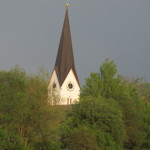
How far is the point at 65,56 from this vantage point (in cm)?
8556

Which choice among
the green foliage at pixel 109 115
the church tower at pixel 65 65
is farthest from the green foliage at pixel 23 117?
the church tower at pixel 65 65

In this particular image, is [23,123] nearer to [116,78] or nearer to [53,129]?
[53,129]

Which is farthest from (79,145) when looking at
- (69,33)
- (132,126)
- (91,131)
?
(69,33)

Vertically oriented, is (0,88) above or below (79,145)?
above

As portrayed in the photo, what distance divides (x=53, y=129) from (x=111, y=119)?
4.86m

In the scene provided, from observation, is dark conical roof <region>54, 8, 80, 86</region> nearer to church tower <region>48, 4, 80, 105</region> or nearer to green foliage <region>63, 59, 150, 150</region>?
church tower <region>48, 4, 80, 105</region>

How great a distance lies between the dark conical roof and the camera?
85000 mm

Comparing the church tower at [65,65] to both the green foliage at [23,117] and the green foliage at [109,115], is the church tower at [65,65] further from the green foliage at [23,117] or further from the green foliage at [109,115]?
the green foliage at [23,117]

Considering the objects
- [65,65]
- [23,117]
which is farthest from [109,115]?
[65,65]

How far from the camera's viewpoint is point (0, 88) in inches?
1353

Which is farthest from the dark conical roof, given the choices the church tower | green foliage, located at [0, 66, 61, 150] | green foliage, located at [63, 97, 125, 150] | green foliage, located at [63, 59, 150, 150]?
green foliage, located at [0, 66, 61, 150]

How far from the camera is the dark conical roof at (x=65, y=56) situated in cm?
8500

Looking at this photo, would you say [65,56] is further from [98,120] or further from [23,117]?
[23,117]

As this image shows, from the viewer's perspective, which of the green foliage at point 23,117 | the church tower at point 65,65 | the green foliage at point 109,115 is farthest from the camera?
the church tower at point 65,65
